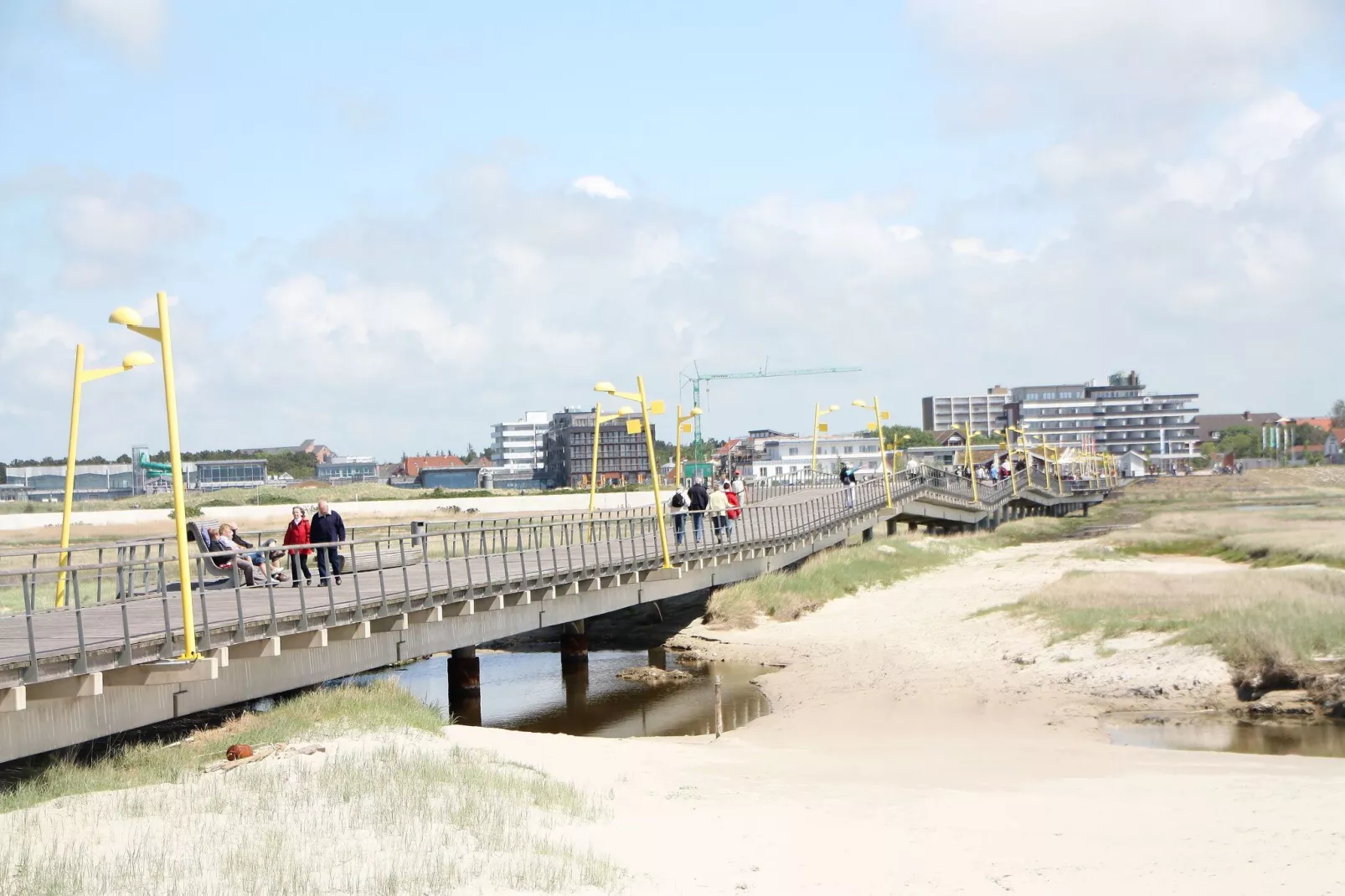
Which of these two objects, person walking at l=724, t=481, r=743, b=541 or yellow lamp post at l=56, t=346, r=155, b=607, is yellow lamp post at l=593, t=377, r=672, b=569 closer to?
person walking at l=724, t=481, r=743, b=541

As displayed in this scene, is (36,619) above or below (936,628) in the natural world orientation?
above

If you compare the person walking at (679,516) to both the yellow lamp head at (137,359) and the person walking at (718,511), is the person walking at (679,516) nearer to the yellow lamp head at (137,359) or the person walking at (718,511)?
the person walking at (718,511)

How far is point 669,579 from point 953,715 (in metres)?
9.54

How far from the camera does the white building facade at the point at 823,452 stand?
188m

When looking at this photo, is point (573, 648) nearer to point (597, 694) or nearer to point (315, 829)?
point (597, 694)

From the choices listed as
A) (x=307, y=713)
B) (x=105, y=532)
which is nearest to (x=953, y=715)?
(x=307, y=713)

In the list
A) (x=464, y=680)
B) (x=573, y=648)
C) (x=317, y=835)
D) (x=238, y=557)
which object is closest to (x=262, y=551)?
(x=238, y=557)

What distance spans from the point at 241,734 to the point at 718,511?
18.3 metres

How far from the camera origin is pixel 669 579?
30.9 meters

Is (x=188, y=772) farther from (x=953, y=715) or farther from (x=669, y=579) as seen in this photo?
(x=669, y=579)

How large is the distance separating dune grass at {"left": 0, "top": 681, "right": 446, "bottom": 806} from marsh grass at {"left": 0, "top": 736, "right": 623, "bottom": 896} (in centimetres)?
64

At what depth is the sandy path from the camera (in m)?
12.7

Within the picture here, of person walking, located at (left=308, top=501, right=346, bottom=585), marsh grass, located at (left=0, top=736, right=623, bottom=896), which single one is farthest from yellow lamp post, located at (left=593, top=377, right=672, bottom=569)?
marsh grass, located at (left=0, top=736, right=623, bottom=896)

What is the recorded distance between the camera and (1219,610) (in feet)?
89.9
